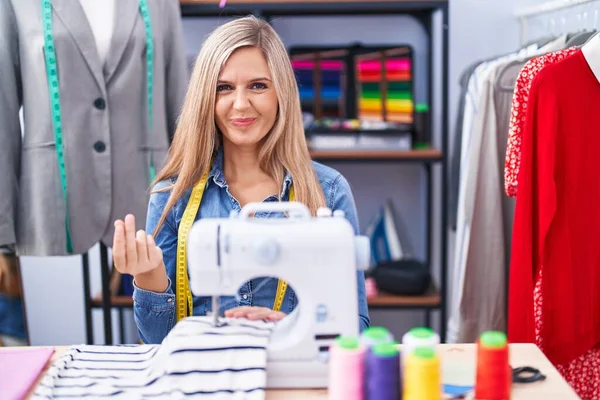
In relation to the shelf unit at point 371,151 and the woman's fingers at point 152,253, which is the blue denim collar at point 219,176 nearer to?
the woman's fingers at point 152,253

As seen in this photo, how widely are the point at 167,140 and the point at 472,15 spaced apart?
1462 mm

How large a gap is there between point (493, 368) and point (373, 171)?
213 cm

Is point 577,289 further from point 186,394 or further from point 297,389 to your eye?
point 186,394

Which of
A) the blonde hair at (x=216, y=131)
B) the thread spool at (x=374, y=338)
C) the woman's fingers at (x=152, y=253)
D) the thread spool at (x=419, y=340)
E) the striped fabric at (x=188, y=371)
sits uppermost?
the blonde hair at (x=216, y=131)

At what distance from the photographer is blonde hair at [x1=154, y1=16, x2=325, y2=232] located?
61.3 inches

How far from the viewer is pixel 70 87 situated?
2.17 meters

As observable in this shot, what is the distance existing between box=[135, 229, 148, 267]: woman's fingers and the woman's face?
0.39 meters

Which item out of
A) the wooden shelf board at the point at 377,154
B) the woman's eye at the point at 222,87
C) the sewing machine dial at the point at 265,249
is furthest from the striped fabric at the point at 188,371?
the wooden shelf board at the point at 377,154

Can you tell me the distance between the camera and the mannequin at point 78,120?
2.15 meters

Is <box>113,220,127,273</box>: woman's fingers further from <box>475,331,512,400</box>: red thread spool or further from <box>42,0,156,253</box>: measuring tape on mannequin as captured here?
<box>42,0,156,253</box>: measuring tape on mannequin

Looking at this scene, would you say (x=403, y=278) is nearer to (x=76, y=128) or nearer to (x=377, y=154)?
(x=377, y=154)

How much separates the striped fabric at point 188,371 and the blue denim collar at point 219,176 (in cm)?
48

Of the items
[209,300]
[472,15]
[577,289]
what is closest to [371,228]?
[472,15]

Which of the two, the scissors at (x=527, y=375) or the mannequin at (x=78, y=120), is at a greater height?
the mannequin at (x=78, y=120)
